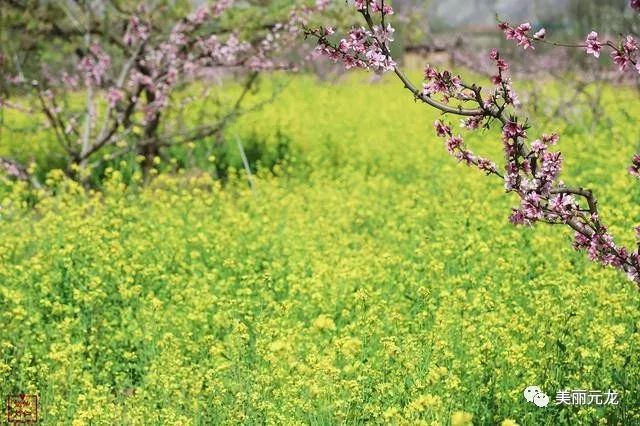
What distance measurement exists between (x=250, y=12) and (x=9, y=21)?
327 centimetres

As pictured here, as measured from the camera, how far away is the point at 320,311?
7453 millimetres

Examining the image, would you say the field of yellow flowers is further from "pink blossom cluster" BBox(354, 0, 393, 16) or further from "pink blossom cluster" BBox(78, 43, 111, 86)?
"pink blossom cluster" BBox(354, 0, 393, 16)

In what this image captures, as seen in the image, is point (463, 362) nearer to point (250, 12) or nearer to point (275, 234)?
point (275, 234)

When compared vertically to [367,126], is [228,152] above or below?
below

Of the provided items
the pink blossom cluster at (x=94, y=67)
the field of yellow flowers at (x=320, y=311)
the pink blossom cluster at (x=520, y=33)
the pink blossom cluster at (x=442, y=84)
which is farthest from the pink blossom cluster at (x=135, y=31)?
the pink blossom cluster at (x=520, y=33)

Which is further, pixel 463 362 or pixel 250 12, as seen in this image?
pixel 250 12

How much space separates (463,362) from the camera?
20.5ft

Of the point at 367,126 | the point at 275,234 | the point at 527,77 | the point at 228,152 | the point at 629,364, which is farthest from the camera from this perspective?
the point at 527,77

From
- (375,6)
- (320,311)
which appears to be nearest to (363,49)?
(375,6)

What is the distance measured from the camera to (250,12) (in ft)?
42.4

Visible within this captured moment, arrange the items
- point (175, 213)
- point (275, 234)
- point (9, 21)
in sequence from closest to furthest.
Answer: point (275, 234)
point (175, 213)
point (9, 21)

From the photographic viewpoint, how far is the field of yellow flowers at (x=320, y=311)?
5.53 m

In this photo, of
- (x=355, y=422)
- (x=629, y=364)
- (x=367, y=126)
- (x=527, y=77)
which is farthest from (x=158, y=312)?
(x=527, y=77)

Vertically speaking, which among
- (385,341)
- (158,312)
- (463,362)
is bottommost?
(158,312)
